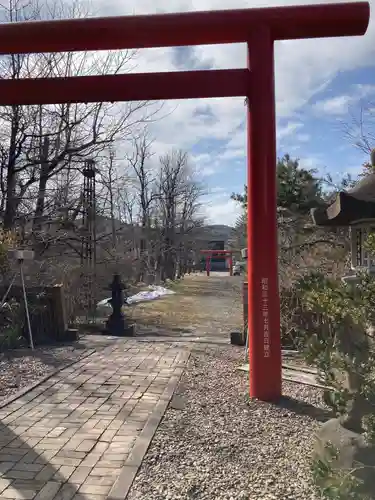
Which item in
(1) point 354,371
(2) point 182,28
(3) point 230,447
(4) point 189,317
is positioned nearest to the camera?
(1) point 354,371

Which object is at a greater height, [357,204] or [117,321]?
[357,204]

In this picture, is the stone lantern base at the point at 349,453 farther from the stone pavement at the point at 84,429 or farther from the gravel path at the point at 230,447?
the stone pavement at the point at 84,429

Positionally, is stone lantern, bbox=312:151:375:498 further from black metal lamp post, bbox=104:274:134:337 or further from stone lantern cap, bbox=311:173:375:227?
black metal lamp post, bbox=104:274:134:337

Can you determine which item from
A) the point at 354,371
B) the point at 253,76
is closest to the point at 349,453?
the point at 354,371

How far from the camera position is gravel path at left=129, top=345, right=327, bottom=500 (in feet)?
10.2

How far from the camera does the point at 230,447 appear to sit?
12.5 feet

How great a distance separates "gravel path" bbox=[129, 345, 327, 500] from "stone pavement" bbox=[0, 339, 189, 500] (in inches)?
6.7

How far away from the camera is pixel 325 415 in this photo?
4641mm

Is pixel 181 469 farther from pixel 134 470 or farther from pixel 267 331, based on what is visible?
pixel 267 331

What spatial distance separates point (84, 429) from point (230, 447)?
133cm

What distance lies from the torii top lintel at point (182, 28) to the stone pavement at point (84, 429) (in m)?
3.93

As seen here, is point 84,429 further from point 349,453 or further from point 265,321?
point 349,453

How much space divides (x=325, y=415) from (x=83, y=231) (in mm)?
11864

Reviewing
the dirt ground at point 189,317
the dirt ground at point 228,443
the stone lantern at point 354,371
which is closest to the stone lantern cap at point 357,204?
the stone lantern at point 354,371
